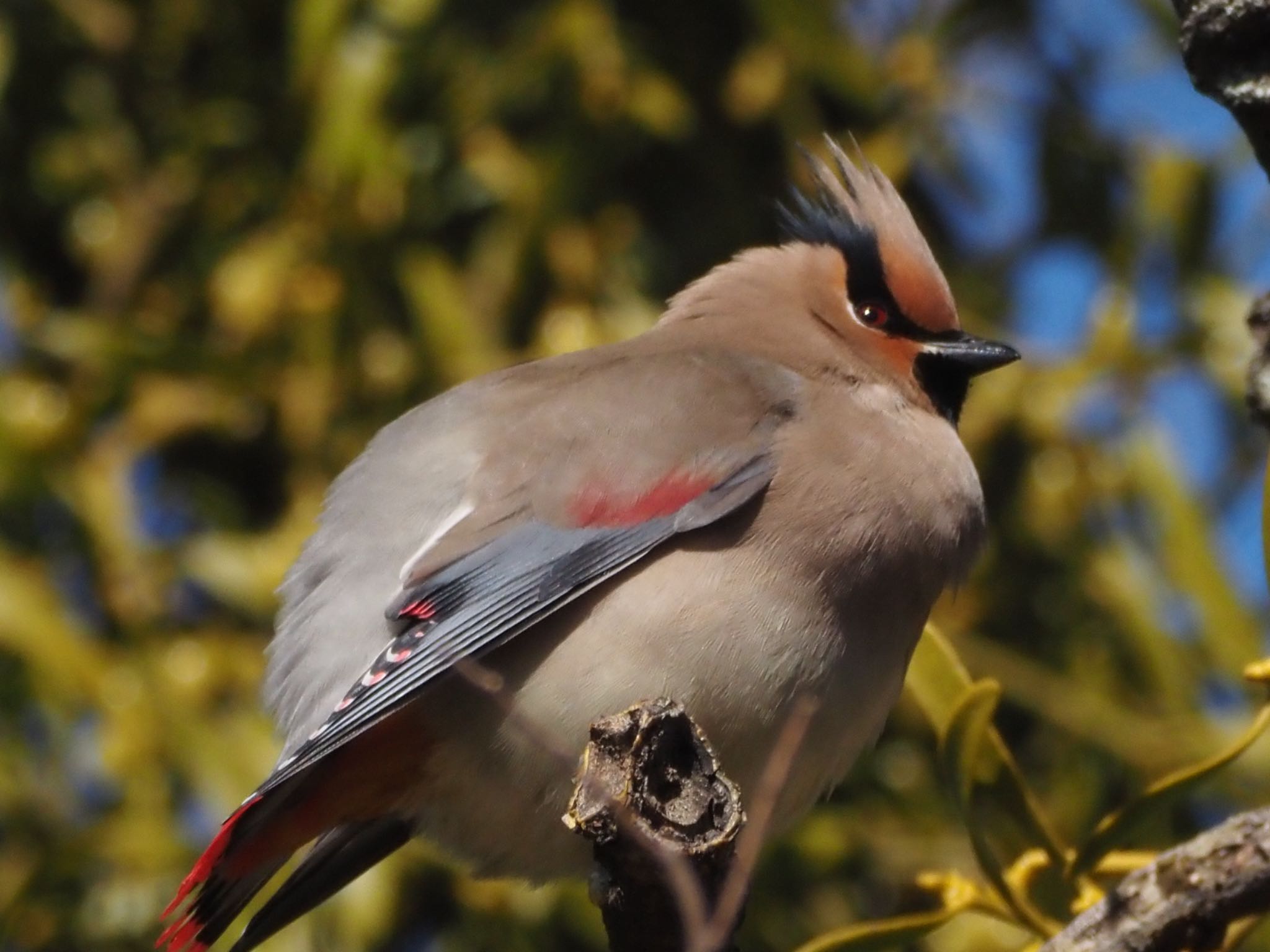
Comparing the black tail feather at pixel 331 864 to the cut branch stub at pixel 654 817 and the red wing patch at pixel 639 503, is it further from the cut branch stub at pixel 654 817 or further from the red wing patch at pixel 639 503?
the cut branch stub at pixel 654 817

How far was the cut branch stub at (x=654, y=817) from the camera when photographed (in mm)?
1767

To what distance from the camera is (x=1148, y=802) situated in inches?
81.4

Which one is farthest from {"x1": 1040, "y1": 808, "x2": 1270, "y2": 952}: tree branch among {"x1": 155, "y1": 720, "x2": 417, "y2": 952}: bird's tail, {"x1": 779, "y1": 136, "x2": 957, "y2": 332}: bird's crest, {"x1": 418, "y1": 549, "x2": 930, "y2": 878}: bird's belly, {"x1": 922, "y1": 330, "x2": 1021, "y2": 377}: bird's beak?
{"x1": 779, "y1": 136, "x2": 957, "y2": 332}: bird's crest

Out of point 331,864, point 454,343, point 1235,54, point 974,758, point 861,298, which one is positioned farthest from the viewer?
point 454,343

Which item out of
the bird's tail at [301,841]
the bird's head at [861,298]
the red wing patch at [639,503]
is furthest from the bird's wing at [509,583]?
the bird's head at [861,298]

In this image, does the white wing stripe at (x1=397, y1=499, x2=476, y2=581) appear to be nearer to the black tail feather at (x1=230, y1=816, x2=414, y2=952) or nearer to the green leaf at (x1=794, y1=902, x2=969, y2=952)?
the black tail feather at (x1=230, y1=816, x2=414, y2=952)

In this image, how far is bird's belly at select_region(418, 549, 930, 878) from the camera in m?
2.44

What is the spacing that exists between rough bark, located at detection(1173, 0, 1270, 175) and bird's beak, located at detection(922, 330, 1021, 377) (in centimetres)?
113

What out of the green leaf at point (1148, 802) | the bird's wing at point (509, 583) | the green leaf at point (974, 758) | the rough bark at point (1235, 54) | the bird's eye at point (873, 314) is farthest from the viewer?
the bird's eye at point (873, 314)

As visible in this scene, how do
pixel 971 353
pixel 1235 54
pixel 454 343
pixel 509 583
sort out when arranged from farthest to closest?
pixel 454 343 → pixel 971 353 → pixel 509 583 → pixel 1235 54

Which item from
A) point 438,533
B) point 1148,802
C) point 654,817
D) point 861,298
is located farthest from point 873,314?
point 654,817

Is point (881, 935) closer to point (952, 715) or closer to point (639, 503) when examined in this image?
A: point (952, 715)

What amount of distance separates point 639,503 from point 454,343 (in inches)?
45.9

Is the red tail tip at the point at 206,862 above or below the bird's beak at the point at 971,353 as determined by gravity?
above
